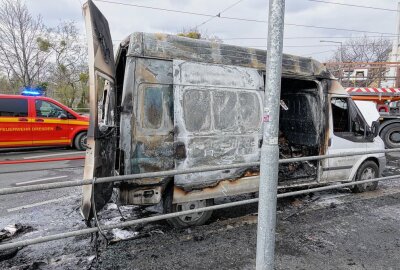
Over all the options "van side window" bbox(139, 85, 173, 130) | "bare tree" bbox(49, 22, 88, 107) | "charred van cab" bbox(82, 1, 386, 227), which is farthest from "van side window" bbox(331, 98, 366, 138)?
"bare tree" bbox(49, 22, 88, 107)

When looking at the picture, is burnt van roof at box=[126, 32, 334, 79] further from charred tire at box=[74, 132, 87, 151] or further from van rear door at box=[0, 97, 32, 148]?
charred tire at box=[74, 132, 87, 151]

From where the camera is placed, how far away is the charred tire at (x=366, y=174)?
6270mm

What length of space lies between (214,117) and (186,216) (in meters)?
1.47

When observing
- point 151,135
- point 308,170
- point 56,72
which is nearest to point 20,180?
point 151,135

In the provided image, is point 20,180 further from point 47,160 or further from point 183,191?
point 183,191

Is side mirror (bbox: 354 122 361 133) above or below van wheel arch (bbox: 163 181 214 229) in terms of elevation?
above

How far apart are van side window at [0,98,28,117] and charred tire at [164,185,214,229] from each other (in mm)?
7198

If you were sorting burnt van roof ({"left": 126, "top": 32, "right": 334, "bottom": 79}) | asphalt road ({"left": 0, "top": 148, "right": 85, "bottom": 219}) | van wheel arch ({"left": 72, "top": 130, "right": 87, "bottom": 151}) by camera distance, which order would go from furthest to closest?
van wheel arch ({"left": 72, "top": 130, "right": 87, "bottom": 151}), asphalt road ({"left": 0, "top": 148, "right": 85, "bottom": 219}), burnt van roof ({"left": 126, "top": 32, "right": 334, "bottom": 79})

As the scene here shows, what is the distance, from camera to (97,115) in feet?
10.8

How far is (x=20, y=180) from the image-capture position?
6840 mm

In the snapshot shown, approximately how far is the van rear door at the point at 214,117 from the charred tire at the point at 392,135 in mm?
9765

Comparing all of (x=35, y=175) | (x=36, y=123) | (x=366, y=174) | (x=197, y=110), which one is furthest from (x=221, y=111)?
(x=36, y=123)

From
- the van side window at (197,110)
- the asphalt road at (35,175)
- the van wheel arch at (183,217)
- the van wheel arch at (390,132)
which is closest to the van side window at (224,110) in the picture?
the van side window at (197,110)

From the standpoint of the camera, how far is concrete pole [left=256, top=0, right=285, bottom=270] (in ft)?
8.16
